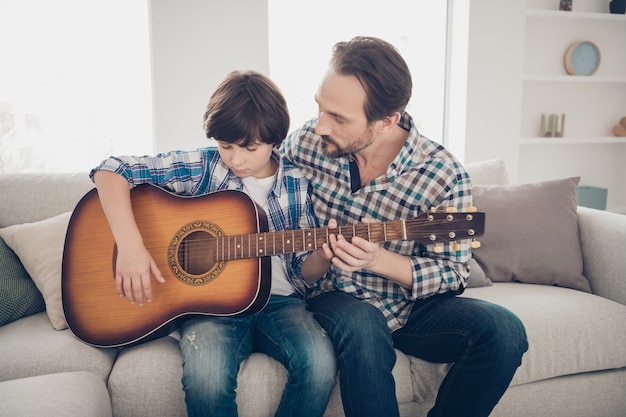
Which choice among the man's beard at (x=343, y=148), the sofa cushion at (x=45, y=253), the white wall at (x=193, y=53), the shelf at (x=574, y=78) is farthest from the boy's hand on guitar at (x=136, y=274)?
the shelf at (x=574, y=78)

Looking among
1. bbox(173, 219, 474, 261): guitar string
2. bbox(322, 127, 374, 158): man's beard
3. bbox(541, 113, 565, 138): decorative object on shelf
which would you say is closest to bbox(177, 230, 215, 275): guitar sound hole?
bbox(173, 219, 474, 261): guitar string

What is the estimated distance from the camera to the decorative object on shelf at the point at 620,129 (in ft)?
11.7

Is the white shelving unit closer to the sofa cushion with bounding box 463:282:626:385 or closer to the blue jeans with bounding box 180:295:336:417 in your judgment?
the sofa cushion with bounding box 463:282:626:385

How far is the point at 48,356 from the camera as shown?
134 cm

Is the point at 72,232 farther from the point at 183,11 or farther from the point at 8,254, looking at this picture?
the point at 183,11

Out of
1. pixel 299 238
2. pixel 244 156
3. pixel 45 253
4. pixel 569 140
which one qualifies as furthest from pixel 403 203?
pixel 569 140

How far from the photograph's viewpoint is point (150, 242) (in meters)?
1.43

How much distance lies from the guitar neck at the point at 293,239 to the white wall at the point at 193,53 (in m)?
1.50

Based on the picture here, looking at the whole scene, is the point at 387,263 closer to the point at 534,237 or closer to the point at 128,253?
the point at 128,253

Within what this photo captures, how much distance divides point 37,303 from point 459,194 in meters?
1.31

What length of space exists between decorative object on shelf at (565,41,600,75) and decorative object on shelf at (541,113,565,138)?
32 cm

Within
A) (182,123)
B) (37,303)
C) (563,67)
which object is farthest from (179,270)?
(563,67)

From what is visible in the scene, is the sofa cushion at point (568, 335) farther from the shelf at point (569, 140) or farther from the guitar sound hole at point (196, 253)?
the shelf at point (569, 140)

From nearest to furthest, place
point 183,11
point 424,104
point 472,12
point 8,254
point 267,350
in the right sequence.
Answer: point 267,350 → point 8,254 → point 183,11 → point 472,12 → point 424,104
